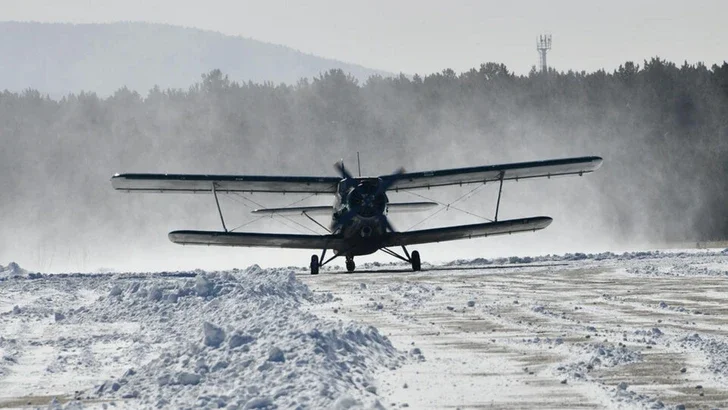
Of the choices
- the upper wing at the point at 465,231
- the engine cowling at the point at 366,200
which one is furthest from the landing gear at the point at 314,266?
the engine cowling at the point at 366,200

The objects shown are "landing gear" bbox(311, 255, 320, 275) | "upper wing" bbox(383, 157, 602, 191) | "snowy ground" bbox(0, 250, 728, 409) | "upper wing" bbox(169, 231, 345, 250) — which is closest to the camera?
"snowy ground" bbox(0, 250, 728, 409)

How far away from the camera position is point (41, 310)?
754 inches

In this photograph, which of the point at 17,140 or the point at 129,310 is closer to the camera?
the point at 129,310

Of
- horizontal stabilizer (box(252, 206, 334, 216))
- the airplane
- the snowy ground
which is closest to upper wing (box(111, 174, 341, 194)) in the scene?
the airplane

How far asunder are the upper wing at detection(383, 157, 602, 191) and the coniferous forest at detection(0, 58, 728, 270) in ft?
153

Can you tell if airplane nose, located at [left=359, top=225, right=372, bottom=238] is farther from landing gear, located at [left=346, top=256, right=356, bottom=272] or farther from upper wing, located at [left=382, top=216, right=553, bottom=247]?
landing gear, located at [left=346, top=256, right=356, bottom=272]

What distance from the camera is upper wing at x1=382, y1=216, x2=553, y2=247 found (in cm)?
3011

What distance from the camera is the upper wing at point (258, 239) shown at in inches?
1180

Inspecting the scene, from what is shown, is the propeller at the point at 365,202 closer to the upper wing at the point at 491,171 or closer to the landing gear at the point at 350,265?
the upper wing at the point at 491,171

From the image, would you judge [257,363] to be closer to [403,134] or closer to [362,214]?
[362,214]

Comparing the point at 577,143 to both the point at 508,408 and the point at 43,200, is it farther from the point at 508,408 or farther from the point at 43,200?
the point at 508,408

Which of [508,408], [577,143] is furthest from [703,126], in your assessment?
[508,408]

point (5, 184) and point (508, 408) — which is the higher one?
point (5, 184)

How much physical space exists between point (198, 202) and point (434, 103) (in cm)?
2376
